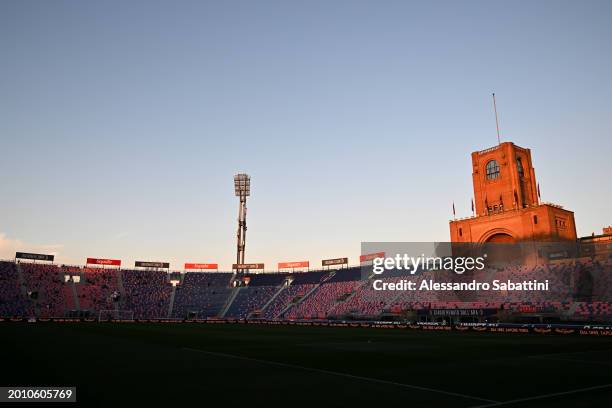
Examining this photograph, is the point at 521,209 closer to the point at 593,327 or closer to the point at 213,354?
the point at 593,327

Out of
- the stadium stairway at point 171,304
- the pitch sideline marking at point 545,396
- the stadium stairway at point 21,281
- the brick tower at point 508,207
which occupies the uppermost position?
the brick tower at point 508,207

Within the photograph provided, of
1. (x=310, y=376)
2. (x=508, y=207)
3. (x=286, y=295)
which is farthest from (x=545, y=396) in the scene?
(x=286, y=295)

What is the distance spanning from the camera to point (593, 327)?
44.0 m

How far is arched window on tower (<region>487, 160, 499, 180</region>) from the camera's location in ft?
259

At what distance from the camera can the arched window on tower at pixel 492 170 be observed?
78812 millimetres

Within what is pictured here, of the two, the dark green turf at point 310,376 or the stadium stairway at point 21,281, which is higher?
the stadium stairway at point 21,281

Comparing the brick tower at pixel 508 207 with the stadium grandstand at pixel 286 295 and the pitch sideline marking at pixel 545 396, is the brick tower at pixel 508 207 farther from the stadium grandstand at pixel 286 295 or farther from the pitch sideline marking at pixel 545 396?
the pitch sideline marking at pixel 545 396

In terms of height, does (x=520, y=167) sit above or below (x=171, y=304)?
above

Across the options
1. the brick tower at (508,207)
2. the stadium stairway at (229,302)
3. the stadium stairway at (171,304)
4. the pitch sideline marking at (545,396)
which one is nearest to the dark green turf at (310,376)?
the pitch sideline marking at (545,396)

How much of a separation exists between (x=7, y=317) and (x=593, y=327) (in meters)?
88.6

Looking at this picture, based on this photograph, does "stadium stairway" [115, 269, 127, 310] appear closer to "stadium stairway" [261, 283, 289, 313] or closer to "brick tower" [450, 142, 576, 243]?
"stadium stairway" [261, 283, 289, 313]

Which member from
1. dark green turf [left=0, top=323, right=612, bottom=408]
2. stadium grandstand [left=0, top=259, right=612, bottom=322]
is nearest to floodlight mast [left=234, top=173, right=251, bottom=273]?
stadium grandstand [left=0, top=259, right=612, bottom=322]

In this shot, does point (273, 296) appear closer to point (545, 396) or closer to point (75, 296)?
point (75, 296)

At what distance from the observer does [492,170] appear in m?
79.7
